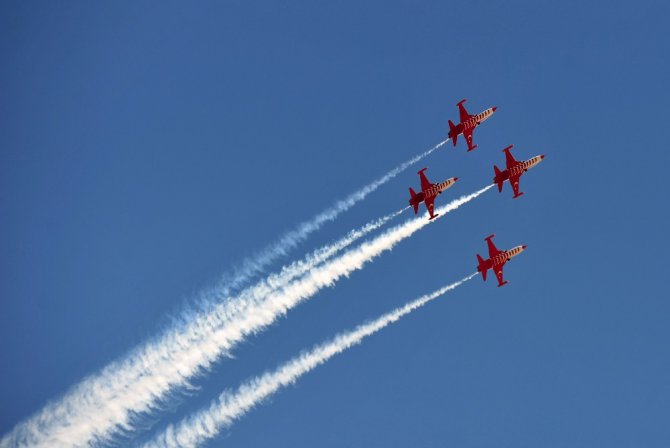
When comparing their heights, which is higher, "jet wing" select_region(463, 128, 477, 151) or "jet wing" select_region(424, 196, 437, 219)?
"jet wing" select_region(463, 128, 477, 151)

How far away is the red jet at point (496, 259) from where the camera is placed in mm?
119438

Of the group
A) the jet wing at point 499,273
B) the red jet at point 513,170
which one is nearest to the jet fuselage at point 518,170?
the red jet at point 513,170

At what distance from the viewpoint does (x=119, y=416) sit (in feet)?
352

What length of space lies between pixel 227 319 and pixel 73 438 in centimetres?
1703

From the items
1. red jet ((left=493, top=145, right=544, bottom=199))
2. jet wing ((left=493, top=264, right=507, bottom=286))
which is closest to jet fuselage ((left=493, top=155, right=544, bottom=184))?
red jet ((left=493, top=145, right=544, bottom=199))

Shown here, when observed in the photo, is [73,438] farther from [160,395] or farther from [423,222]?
[423,222]

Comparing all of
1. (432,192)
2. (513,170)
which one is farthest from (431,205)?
(513,170)

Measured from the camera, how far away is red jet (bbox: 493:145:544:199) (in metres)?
120

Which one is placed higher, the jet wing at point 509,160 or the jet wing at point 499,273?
the jet wing at point 509,160

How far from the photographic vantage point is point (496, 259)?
395 feet

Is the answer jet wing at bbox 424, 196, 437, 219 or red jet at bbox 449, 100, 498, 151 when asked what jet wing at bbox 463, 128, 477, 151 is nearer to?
red jet at bbox 449, 100, 498, 151

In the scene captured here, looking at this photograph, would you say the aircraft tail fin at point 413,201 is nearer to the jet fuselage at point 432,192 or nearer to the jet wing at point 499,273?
the jet fuselage at point 432,192

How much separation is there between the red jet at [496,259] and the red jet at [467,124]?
10.5 meters

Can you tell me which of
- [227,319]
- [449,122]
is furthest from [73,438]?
[449,122]
